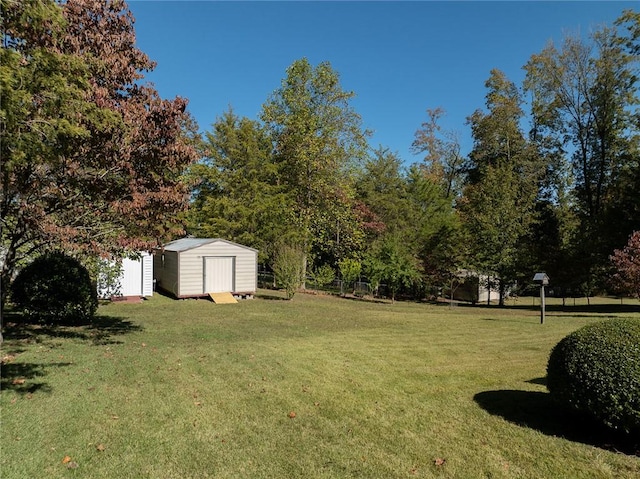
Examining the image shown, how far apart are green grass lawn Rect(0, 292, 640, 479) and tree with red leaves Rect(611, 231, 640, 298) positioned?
699cm

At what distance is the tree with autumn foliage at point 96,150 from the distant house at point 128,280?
7713mm

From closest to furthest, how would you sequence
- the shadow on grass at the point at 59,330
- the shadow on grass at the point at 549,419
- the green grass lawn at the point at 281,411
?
the green grass lawn at the point at 281,411 < the shadow on grass at the point at 549,419 < the shadow on grass at the point at 59,330

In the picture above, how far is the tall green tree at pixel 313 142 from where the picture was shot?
25.8 m

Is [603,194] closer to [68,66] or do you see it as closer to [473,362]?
[473,362]

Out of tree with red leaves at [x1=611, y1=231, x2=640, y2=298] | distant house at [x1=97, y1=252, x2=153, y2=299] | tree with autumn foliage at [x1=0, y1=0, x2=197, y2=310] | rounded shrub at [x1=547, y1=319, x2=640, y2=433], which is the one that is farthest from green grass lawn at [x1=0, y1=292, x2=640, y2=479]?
tree with red leaves at [x1=611, y1=231, x2=640, y2=298]

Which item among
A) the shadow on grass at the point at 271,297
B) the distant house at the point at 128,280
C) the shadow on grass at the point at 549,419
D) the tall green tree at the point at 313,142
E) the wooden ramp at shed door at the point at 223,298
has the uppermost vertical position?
the tall green tree at the point at 313,142

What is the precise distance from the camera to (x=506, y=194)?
22688 mm

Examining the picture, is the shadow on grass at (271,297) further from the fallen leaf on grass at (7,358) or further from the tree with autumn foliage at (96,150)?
the fallen leaf on grass at (7,358)

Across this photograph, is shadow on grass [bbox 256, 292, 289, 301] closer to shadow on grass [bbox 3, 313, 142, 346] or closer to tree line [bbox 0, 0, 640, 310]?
tree line [bbox 0, 0, 640, 310]

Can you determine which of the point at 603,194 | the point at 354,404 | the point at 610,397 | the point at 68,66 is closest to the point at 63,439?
the point at 354,404

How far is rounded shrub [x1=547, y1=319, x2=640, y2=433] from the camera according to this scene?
3963mm

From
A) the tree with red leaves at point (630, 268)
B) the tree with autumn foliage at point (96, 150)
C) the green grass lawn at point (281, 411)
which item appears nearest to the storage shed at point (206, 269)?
the green grass lawn at point (281, 411)

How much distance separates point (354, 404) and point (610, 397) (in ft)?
9.15

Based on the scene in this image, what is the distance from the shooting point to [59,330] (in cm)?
949
